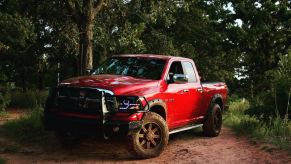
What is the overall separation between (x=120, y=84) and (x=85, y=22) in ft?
27.9

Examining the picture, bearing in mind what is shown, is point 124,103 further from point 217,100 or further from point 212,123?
point 217,100

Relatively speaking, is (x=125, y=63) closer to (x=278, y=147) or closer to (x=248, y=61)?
(x=278, y=147)

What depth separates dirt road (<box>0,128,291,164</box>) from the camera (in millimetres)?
8266

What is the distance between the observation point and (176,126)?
9.55 metres

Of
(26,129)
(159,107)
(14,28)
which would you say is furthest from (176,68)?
(14,28)

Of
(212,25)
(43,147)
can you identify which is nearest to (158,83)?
(43,147)

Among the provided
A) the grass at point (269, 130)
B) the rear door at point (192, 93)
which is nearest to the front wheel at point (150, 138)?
the rear door at point (192, 93)

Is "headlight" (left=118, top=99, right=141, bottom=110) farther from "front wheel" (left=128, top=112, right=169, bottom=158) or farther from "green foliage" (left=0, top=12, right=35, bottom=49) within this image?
"green foliage" (left=0, top=12, right=35, bottom=49)

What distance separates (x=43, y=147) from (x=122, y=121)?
8.15 feet

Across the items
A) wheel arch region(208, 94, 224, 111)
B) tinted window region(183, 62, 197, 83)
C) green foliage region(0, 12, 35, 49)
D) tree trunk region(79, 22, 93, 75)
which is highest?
green foliage region(0, 12, 35, 49)

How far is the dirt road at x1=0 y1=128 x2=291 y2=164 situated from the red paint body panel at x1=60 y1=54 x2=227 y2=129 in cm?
66

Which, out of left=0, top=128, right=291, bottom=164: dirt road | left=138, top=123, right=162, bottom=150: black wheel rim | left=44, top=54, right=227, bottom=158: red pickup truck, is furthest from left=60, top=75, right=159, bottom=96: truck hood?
left=0, top=128, right=291, bottom=164: dirt road

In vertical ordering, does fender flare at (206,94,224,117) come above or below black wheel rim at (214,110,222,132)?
above

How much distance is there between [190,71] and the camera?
10461 millimetres
